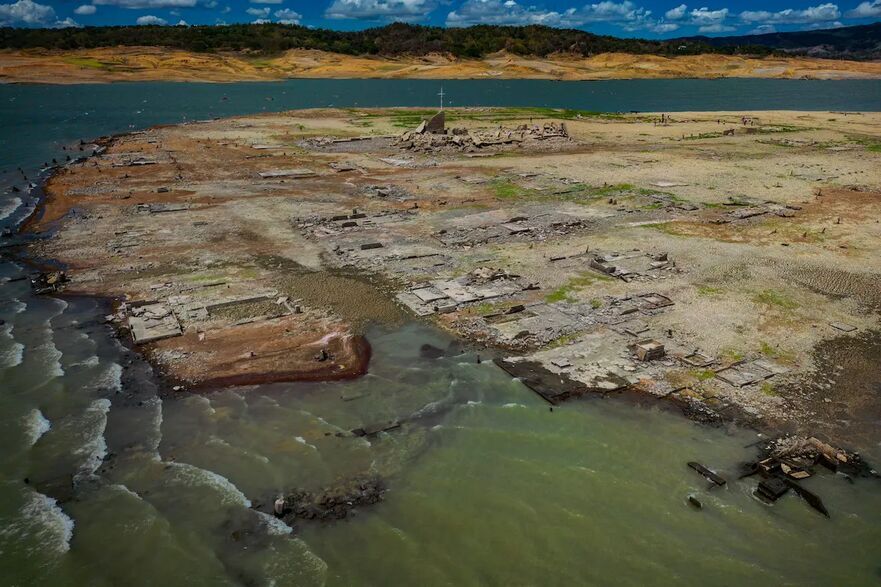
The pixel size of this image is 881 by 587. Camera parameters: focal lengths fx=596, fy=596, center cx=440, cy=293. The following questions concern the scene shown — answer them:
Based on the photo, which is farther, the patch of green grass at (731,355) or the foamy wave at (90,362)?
the patch of green grass at (731,355)

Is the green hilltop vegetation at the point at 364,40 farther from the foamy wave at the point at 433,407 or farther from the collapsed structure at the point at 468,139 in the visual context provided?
the foamy wave at the point at 433,407

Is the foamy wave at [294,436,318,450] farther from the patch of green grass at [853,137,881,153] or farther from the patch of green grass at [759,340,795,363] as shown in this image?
the patch of green grass at [853,137,881,153]

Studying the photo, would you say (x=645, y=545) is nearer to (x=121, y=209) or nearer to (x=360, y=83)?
(x=121, y=209)

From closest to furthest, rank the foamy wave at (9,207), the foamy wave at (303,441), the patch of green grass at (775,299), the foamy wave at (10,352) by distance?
1. the foamy wave at (303,441)
2. the foamy wave at (10,352)
3. the patch of green grass at (775,299)
4. the foamy wave at (9,207)

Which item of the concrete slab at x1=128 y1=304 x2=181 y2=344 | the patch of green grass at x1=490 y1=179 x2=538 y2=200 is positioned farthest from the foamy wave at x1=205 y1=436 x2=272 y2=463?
the patch of green grass at x1=490 y1=179 x2=538 y2=200

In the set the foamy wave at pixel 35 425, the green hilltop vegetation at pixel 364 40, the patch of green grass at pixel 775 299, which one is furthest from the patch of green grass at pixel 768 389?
the green hilltop vegetation at pixel 364 40

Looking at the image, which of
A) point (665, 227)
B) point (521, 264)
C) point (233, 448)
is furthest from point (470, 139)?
point (233, 448)
